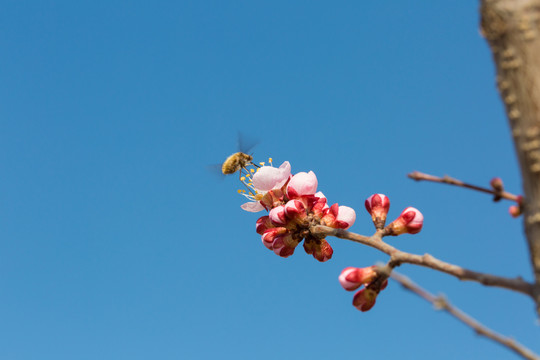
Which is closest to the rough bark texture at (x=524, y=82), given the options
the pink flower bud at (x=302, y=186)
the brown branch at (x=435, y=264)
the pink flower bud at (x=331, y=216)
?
the brown branch at (x=435, y=264)

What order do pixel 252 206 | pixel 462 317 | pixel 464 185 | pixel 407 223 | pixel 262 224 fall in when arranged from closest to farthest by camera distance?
pixel 462 317 → pixel 464 185 → pixel 407 223 → pixel 262 224 → pixel 252 206

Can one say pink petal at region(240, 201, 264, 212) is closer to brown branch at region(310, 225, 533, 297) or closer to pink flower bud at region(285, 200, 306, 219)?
pink flower bud at region(285, 200, 306, 219)

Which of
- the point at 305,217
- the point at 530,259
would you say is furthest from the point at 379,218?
the point at 530,259

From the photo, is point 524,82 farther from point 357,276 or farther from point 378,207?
point 378,207

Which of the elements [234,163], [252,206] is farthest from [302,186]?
[234,163]

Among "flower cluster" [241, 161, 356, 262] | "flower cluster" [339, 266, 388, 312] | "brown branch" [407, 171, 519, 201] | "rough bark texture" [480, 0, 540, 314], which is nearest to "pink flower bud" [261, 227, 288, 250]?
"flower cluster" [241, 161, 356, 262]

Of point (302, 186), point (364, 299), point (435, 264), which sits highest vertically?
point (302, 186)
